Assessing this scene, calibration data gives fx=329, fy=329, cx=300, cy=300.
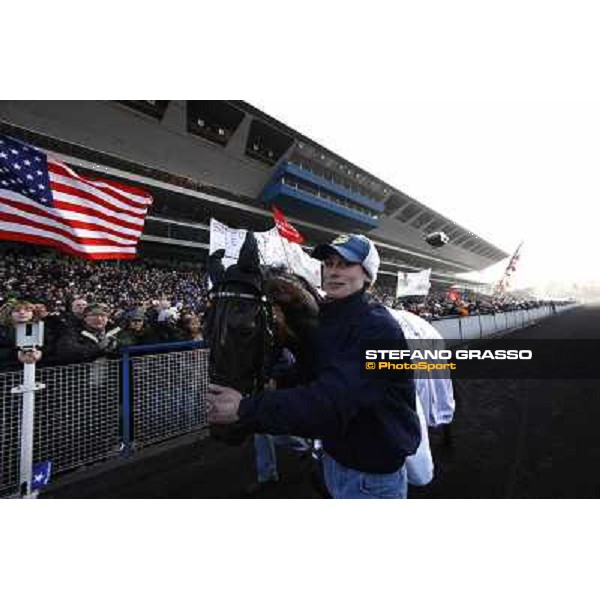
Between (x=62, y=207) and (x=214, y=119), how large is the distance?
23.2m

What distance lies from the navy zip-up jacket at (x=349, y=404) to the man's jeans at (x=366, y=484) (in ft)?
0.18

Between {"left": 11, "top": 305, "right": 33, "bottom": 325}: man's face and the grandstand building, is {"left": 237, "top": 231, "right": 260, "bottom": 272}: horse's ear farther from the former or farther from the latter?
the grandstand building

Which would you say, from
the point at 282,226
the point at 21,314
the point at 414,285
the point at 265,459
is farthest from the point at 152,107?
the point at 265,459

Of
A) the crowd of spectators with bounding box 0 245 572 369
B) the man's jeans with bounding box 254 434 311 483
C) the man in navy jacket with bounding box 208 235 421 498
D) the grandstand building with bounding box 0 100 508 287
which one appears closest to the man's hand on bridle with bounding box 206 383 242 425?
the man in navy jacket with bounding box 208 235 421 498

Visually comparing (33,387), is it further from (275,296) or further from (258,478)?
(275,296)

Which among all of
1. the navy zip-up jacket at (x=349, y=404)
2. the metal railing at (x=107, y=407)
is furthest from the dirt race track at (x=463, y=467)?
the navy zip-up jacket at (x=349, y=404)

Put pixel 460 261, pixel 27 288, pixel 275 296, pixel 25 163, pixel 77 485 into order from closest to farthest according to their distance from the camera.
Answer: pixel 275 296 → pixel 77 485 → pixel 25 163 → pixel 27 288 → pixel 460 261

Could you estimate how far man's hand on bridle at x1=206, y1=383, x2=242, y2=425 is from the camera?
4.31ft

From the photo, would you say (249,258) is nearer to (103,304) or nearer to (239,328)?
(239,328)

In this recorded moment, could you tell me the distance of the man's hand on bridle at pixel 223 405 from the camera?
4.31 ft

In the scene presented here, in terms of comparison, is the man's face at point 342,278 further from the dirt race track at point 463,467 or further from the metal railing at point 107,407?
the metal railing at point 107,407

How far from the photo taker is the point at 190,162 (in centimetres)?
2344

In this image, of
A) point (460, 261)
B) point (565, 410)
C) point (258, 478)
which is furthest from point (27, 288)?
point (460, 261)

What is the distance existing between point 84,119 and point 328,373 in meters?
22.0
